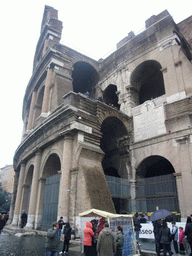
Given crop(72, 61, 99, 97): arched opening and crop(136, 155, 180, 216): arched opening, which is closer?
crop(136, 155, 180, 216): arched opening

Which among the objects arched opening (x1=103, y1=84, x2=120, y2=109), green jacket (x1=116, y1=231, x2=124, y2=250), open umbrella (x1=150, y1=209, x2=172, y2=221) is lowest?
green jacket (x1=116, y1=231, x2=124, y2=250)

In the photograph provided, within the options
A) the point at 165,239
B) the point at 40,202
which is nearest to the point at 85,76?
the point at 40,202

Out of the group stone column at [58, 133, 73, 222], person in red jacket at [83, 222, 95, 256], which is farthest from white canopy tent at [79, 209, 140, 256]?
stone column at [58, 133, 73, 222]

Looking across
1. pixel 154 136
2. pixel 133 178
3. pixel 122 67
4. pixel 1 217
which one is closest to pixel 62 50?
pixel 122 67

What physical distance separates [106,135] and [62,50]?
28.1ft

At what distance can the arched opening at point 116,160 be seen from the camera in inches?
542

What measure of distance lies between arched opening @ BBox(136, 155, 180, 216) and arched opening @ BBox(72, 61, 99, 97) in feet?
32.2

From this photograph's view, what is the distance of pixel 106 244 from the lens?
511cm

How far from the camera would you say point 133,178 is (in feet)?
48.3

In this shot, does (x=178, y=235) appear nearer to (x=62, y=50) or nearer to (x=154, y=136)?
(x=154, y=136)

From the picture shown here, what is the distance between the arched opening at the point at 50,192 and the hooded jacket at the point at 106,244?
7.84m

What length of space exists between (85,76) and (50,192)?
13.3m

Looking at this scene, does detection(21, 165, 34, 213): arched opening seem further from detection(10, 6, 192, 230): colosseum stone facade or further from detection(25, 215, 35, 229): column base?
detection(25, 215, 35, 229): column base

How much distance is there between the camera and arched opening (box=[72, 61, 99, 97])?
2142 centimetres
